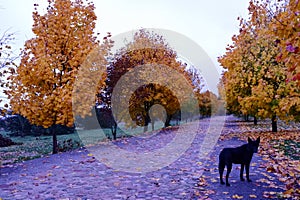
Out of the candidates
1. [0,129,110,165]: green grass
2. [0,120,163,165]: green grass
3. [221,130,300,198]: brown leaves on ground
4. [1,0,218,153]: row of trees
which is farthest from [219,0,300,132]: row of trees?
→ [0,129,110,165]: green grass

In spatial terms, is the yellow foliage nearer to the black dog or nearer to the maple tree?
the black dog

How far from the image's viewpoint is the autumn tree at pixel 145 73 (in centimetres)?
2081

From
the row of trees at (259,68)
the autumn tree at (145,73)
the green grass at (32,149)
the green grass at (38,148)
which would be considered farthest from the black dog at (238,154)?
the autumn tree at (145,73)

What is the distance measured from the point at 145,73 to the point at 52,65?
423 inches

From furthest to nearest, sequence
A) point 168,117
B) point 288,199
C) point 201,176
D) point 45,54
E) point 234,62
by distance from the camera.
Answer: point 168,117
point 234,62
point 45,54
point 201,176
point 288,199

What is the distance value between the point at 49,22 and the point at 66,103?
3.65m

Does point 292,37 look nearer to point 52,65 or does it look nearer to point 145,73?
point 52,65

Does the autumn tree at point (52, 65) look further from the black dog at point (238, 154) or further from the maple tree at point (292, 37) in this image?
the maple tree at point (292, 37)

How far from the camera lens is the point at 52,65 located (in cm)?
1284

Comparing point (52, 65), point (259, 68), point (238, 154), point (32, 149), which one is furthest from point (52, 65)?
point (32, 149)

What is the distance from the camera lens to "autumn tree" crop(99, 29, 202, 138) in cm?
2081

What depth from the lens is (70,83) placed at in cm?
1292

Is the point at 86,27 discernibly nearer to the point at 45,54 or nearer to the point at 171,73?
the point at 45,54

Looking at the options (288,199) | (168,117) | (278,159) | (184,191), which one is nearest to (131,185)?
(184,191)
